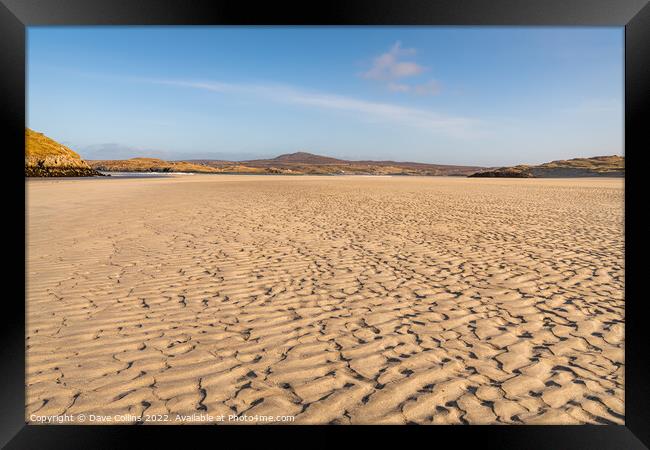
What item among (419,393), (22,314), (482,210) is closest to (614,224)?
(482,210)

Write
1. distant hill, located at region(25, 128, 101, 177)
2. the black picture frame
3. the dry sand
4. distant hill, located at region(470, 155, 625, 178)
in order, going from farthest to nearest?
distant hill, located at region(470, 155, 625, 178)
distant hill, located at region(25, 128, 101, 177)
the dry sand
the black picture frame

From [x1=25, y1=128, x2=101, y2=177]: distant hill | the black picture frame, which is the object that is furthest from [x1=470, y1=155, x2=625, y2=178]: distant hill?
the black picture frame

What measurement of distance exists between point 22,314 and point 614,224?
14279 millimetres

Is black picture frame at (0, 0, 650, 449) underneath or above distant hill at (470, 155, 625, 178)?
underneath

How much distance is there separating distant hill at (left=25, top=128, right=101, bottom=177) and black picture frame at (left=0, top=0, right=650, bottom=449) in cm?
5455

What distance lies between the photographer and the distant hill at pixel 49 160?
4930cm

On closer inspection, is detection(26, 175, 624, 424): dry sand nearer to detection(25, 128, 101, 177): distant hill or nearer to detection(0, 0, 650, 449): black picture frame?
detection(0, 0, 650, 449): black picture frame

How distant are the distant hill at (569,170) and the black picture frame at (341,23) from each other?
70015mm

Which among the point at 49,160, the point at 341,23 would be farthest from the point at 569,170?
the point at 341,23

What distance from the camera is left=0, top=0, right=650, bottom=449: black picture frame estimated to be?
2.44m

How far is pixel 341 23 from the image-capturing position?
288 centimetres

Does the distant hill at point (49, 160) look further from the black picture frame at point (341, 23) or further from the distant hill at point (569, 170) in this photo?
the distant hill at point (569, 170)

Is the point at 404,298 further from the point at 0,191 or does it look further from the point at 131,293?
the point at 0,191

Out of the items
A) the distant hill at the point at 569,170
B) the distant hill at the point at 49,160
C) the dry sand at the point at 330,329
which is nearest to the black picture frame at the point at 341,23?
the dry sand at the point at 330,329
